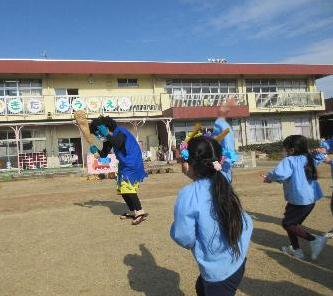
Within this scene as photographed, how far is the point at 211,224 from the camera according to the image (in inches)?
105

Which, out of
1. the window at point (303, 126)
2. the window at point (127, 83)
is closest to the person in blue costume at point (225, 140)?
the window at point (127, 83)

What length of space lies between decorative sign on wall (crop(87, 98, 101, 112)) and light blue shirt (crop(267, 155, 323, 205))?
19967 millimetres

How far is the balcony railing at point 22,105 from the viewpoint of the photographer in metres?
22.3

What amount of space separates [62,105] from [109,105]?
8.26 feet

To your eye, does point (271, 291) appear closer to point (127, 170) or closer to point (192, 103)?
point (127, 170)

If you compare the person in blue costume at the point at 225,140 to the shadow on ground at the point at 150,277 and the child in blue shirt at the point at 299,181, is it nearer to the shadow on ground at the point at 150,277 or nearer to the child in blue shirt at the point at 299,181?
the child in blue shirt at the point at 299,181

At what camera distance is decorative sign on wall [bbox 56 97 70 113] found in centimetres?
2338

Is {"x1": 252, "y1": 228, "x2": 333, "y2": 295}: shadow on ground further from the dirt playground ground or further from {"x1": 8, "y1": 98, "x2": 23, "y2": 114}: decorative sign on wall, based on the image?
{"x1": 8, "y1": 98, "x2": 23, "y2": 114}: decorative sign on wall

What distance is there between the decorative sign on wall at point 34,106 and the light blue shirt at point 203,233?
21.4 metres

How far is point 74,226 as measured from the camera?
23.6 feet

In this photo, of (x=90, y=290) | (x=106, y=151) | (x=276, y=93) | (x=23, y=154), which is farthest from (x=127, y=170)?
(x=276, y=93)

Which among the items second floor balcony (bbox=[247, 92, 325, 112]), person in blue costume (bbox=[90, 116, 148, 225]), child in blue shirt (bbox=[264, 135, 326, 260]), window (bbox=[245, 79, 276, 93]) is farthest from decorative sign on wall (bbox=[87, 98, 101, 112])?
child in blue shirt (bbox=[264, 135, 326, 260])

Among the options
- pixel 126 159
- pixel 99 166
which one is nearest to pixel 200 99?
pixel 99 166

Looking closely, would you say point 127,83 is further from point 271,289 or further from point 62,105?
point 271,289
